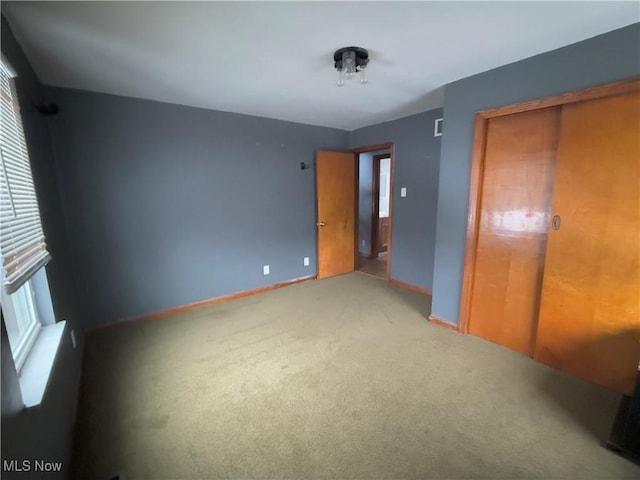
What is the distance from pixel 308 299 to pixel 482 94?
8.60 feet

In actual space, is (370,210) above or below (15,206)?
below

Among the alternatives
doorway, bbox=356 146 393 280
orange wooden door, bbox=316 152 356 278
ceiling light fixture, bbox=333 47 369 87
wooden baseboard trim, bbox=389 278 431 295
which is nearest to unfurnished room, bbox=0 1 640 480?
ceiling light fixture, bbox=333 47 369 87

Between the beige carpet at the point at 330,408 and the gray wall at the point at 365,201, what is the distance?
2829mm

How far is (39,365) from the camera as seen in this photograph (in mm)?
1343

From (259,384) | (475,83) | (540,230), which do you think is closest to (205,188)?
(259,384)

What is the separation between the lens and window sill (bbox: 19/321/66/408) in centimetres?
113

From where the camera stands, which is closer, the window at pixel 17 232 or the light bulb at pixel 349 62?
the window at pixel 17 232

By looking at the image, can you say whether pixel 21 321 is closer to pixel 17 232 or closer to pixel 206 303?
pixel 17 232

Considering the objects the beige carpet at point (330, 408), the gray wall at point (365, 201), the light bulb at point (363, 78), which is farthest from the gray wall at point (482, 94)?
the gray wall at point (365, 201)

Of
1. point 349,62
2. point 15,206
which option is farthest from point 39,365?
point 349,62

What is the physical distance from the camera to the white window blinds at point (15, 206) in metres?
1.12

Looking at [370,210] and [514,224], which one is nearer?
[514,224]

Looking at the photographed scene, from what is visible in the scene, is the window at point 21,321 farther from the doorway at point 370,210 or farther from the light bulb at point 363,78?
the doorway at point 370,210

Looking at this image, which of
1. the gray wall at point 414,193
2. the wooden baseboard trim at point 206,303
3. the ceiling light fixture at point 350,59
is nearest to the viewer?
the ceiling light fixture at point 350,59
